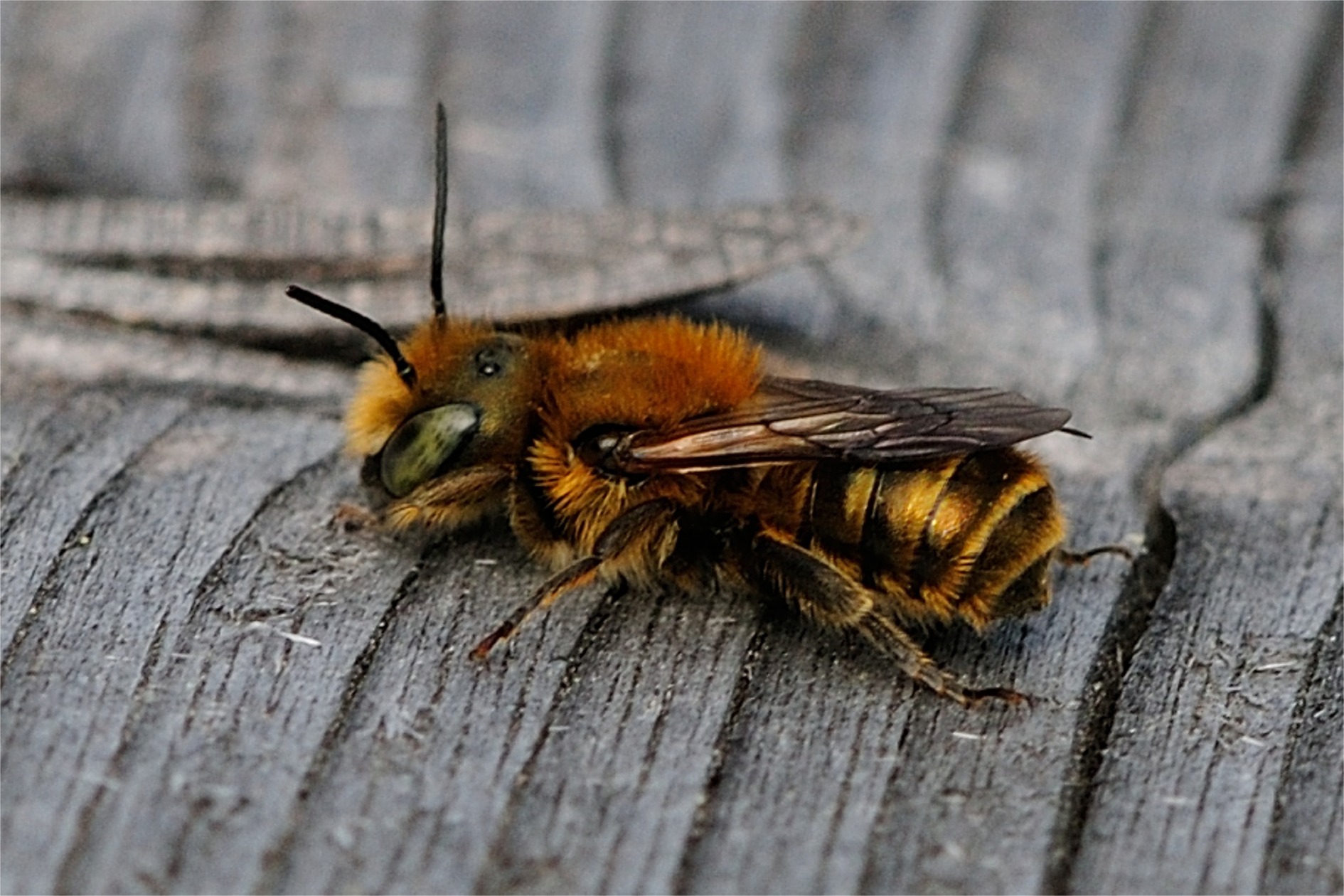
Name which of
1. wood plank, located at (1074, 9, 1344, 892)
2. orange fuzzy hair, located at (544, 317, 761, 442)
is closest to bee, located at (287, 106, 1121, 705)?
orange fuzzy hair, located at (544, 317, 761, 442)

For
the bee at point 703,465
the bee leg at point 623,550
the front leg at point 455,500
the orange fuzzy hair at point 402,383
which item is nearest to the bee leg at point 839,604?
the bee at point 703,465

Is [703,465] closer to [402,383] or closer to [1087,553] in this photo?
[402,383]

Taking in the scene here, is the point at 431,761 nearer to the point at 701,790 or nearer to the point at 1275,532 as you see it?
the point at 701,790

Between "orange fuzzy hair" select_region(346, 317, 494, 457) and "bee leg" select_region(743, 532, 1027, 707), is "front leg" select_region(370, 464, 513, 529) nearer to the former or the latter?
"orange fuzzy hair" select_region(346, 317, 494, 457)

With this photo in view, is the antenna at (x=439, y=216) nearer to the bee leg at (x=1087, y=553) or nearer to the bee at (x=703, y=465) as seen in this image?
the bee at (x=703, y=465)

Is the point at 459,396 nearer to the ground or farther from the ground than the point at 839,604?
farther from the ground

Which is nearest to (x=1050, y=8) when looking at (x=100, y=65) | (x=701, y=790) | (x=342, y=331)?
(x=342, y=331)

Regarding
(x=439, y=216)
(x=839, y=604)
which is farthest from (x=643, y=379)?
(x=839, y=604)
